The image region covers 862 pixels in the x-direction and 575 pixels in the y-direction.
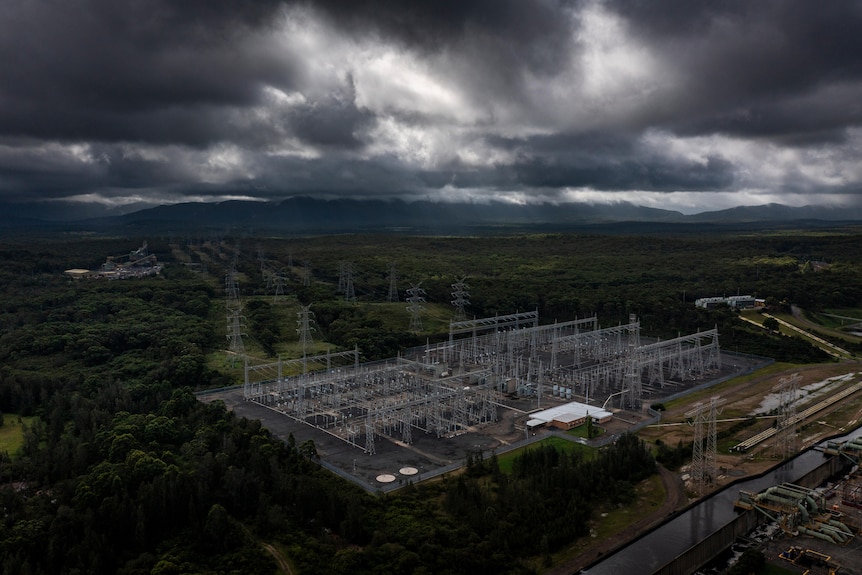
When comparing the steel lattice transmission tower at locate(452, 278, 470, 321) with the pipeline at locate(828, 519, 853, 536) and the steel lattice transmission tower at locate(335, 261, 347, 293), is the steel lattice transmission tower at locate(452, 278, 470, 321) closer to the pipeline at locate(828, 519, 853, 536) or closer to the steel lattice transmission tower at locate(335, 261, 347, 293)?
the steel lattice transmission tower at locate(335, 261, 347, 293)

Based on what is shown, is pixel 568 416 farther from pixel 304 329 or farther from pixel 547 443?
pixel 304 329

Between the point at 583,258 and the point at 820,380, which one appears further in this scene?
the point at 583,258

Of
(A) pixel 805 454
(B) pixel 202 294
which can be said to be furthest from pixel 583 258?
(A) pixel 805 454

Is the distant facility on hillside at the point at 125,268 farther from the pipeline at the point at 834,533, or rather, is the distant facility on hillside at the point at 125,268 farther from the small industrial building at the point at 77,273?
the pipeline at the point at 834,533

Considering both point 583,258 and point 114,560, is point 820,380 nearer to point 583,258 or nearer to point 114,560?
point 114,560

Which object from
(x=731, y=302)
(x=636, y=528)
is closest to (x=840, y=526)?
(x=636, y=528)

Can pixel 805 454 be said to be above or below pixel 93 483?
below

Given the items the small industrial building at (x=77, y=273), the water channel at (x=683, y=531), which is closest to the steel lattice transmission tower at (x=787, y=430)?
the water channel at (x=683, y=531)
